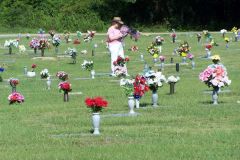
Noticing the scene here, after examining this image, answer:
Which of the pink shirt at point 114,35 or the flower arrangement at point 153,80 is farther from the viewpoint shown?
the pink shirt at point 114,35

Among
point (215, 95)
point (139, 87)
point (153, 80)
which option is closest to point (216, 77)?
point (215, 95)

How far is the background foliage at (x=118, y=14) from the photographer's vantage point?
77250 mm

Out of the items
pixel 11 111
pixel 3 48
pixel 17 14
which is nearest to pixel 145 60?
pixel 3 48

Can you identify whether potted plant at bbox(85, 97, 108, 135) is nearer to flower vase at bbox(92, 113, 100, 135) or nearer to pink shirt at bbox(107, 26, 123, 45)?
flower vase at bbox(92, 113, 100, 135)

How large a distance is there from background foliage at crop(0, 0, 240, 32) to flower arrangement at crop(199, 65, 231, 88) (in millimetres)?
56513

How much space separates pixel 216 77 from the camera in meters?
19.4

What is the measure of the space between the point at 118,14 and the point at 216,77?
6310 centimetres

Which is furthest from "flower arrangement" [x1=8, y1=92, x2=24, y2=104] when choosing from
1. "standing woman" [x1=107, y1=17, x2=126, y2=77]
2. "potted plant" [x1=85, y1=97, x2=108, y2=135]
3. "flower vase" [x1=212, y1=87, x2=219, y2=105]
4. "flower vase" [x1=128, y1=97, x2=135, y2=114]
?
"standing woman" [x1=107, y1=17, x2=126, y2=77]

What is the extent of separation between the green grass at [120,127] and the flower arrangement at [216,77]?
0.57 m

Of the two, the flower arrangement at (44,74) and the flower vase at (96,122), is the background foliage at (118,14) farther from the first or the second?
the flower vase at (96,122)

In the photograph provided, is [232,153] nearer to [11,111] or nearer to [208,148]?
[208,148]

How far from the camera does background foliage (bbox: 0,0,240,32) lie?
7725cm

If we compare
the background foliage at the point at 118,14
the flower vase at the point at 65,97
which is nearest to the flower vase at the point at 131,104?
the flower vase at the point at 65,97

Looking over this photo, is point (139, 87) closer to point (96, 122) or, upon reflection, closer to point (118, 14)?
point (96, 122)
